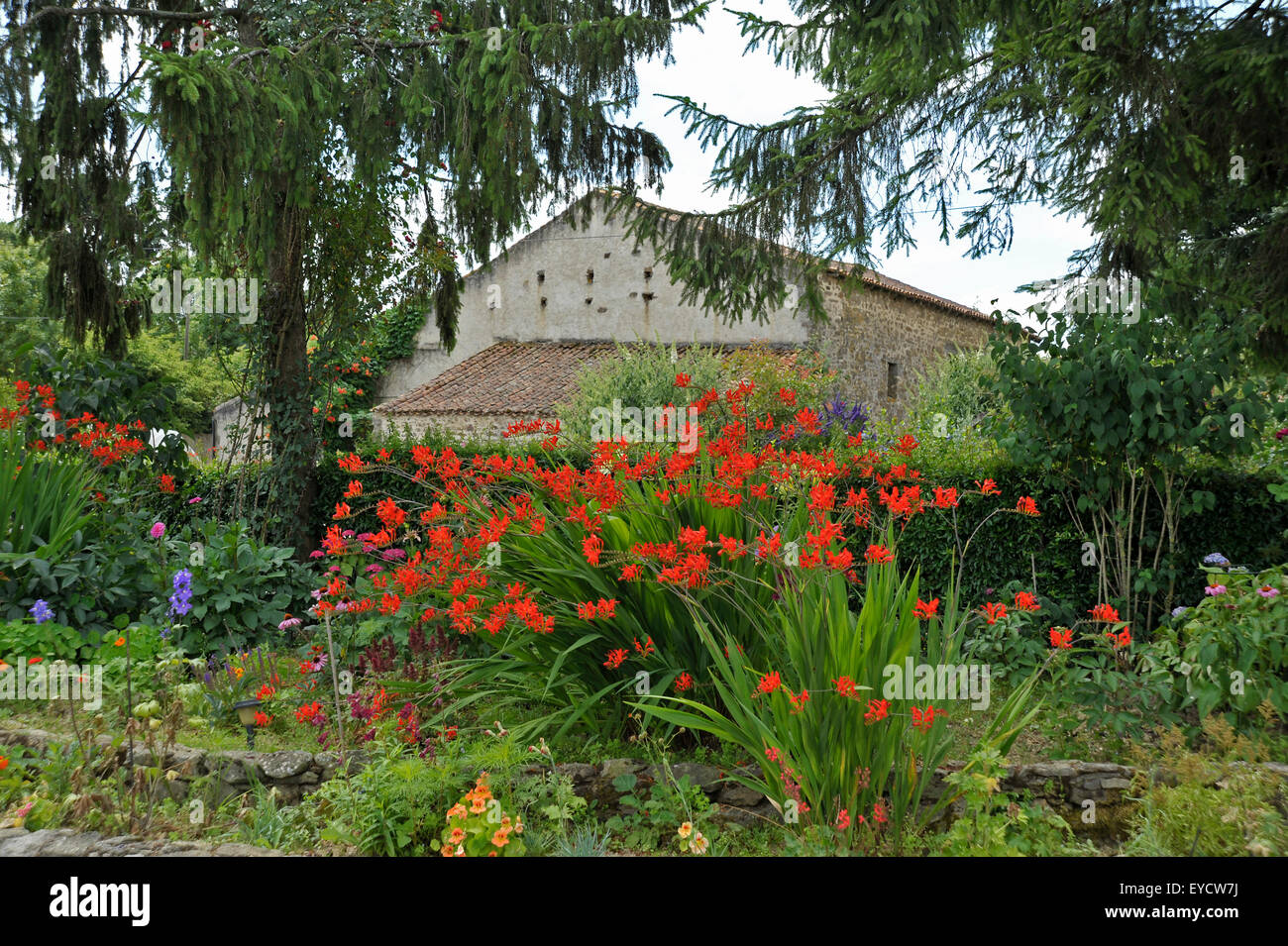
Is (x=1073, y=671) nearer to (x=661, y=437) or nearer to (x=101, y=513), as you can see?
(x=661, y=437)

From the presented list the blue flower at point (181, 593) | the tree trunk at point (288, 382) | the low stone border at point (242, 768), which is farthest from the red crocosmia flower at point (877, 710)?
the tree trunk at point (288, 382)

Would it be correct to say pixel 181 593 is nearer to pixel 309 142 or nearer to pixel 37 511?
pixel 37 511

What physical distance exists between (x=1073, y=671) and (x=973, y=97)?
6.24m

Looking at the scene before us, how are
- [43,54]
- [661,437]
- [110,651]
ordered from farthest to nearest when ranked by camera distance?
[43,54] → [110,651] → [661,437]

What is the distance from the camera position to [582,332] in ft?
62.3

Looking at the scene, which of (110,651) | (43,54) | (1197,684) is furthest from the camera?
(43,54)

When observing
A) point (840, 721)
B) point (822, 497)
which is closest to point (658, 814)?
point (840, 721)

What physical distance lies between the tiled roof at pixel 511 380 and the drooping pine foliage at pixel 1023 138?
7.07 metres

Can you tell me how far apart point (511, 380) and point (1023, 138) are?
1087cm

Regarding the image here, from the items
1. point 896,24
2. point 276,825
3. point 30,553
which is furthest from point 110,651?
point 896,24

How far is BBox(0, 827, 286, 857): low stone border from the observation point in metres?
2.94

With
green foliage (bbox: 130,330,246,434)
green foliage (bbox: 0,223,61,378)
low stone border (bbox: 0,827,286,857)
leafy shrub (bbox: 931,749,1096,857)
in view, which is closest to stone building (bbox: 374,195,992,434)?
green foliage (bbox: 0,223,61,378)

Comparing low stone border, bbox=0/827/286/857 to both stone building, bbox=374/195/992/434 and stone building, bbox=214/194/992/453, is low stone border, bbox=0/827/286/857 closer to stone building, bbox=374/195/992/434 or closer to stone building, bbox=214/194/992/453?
stone building, bbox=214/194/992/453
